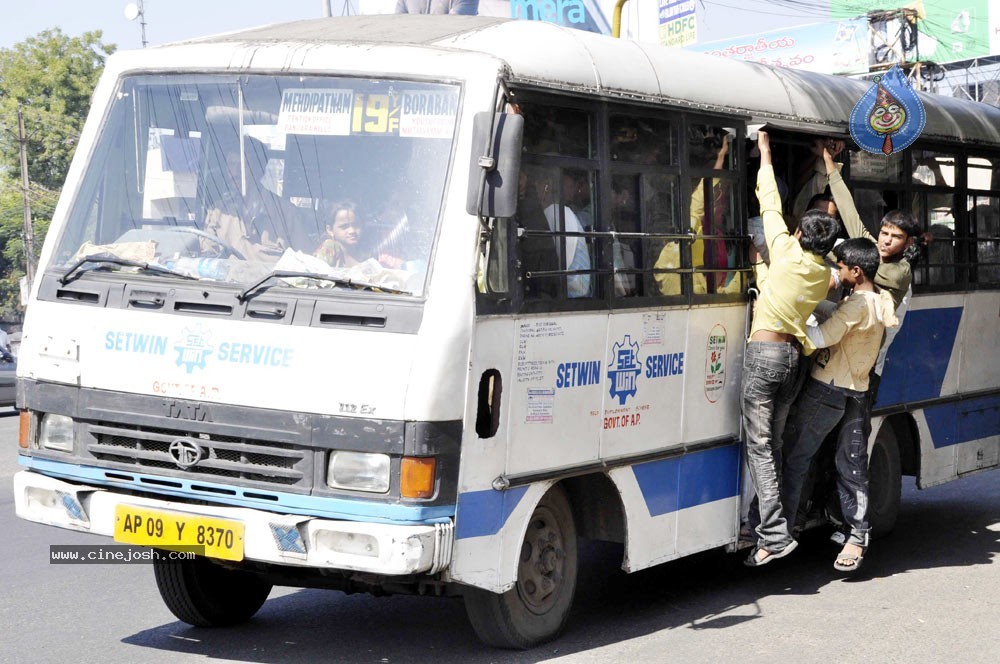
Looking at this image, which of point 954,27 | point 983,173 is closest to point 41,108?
point 954,27

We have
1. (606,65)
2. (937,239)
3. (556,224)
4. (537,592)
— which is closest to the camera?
(556,224)

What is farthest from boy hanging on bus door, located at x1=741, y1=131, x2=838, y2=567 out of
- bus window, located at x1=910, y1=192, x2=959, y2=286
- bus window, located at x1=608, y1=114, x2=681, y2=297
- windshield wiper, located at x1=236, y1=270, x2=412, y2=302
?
windshield wiper, located at x1=236, y1=270, x2=412, y2=302

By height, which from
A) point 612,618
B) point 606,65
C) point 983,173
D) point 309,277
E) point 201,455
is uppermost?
point 606,65

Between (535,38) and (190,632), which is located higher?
(535,38)

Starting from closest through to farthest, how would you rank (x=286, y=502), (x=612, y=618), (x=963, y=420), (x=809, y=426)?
(x=286, y=502)
(x=612, y=618)
(x=809, y=426)
(x=963, y=420)

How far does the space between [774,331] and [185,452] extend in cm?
315

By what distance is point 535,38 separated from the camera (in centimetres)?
588

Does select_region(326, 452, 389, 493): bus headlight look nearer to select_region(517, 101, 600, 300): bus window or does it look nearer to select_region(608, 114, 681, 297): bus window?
select_region(517, 101, 600, 300): bus window

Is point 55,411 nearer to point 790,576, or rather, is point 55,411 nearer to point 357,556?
point 357,556

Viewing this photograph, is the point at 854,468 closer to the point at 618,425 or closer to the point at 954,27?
the point at 618,425

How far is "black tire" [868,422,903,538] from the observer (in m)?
8.72

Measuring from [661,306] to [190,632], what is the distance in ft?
8.79

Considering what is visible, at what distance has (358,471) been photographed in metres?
5.20

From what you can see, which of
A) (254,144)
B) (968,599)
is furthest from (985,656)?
(254,144)
